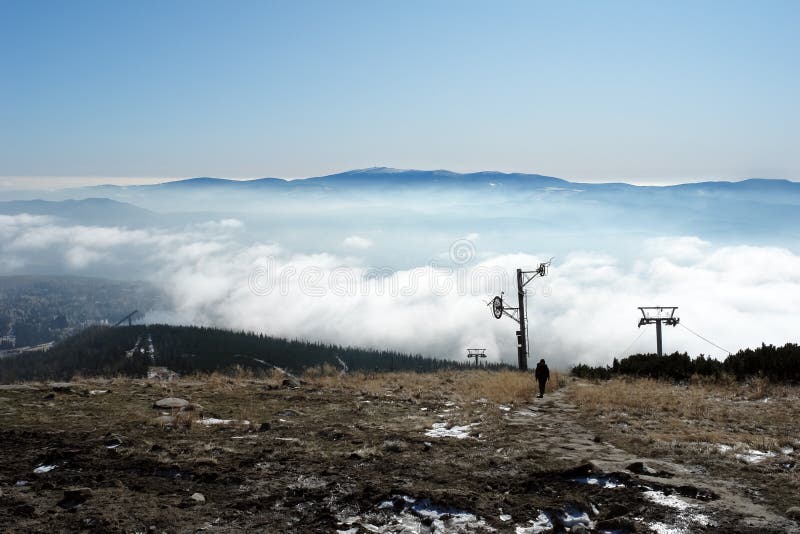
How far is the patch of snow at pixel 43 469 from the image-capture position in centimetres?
964

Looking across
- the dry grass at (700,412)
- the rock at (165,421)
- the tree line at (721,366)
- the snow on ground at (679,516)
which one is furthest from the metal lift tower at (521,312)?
the snow on ground at (679,516)

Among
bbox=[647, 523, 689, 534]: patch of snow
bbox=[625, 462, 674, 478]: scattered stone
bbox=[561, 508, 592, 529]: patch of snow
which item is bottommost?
bbox=[625, 462, 674, 478]: scattered stone

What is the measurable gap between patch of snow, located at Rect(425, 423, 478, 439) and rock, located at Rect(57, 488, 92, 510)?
7.33 metres

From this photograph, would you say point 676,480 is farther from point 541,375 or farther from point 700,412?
point 541,375

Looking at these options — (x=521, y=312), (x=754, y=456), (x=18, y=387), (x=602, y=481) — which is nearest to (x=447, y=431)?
(x=602, y=481)

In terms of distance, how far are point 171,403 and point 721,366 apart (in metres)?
23.2

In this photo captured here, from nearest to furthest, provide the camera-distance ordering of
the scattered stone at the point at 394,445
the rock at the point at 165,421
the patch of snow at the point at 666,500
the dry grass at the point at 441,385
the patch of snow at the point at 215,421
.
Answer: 1. the patch of snow at the point at 666,500
2. the scattered stone at the point at 394,445
3. the rock at the point at 165,421
4. the patch of snow at the point at 215,421
5. the dry grass at the point at 441,385

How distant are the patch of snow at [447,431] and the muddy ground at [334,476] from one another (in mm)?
74

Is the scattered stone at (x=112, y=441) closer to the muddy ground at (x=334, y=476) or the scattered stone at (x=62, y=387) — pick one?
the muddy ground at (x=334, y=476)

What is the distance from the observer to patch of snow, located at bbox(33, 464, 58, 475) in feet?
31.6

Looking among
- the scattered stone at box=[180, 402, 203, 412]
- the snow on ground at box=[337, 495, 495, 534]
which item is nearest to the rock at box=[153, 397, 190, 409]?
the scattered stone at box=[180, 402, 203, 412]

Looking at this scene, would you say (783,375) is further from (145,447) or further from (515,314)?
(145,447)

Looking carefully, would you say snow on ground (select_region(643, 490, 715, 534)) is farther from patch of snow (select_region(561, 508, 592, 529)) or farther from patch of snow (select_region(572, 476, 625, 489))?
patch of snow (select_region(561, 508, 592, 529))

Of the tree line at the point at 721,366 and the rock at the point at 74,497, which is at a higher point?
the rock at the point at 74,497
